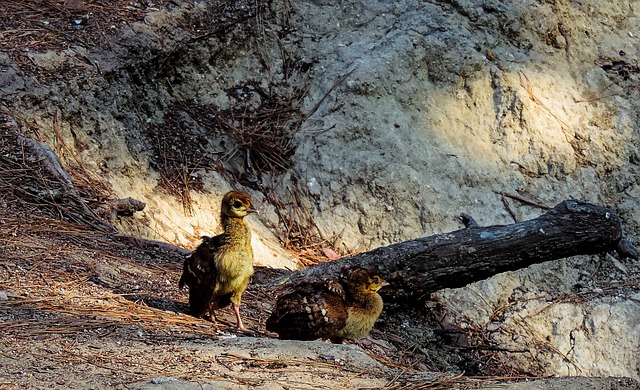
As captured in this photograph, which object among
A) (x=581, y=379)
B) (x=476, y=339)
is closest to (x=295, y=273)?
(x=476, y=339)

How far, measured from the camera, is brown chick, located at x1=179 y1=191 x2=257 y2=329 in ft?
19.5

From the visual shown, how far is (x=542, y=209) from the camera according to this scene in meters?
9.41

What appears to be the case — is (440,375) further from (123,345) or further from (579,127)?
(579,127)

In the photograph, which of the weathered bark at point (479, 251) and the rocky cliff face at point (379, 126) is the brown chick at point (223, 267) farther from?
the rocky cliff face at point (379, 126)

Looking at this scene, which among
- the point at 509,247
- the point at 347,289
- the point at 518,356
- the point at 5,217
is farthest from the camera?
the point at 518,356

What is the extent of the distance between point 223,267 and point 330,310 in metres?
0.74

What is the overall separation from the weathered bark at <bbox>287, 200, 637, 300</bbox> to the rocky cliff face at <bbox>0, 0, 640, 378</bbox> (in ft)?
2.48

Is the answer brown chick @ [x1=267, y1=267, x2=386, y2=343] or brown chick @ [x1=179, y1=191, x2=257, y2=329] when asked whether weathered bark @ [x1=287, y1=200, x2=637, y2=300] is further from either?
brown chick @ [x1=179, y1=191, x2=257, y2=329]

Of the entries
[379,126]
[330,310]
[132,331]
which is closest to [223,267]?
[330,310]

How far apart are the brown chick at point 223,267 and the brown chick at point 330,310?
0.32 metres

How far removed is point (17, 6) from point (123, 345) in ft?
17.9

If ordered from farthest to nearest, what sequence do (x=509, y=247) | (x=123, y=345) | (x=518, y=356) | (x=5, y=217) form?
(x=518, y=356)
(x=509, y=247)
(x=5, y=217)
(x=123, y=345)

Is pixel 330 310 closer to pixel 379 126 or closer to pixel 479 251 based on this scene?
pixel 479 251

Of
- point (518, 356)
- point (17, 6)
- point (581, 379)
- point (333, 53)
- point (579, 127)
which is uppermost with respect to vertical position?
point (17, 6)
